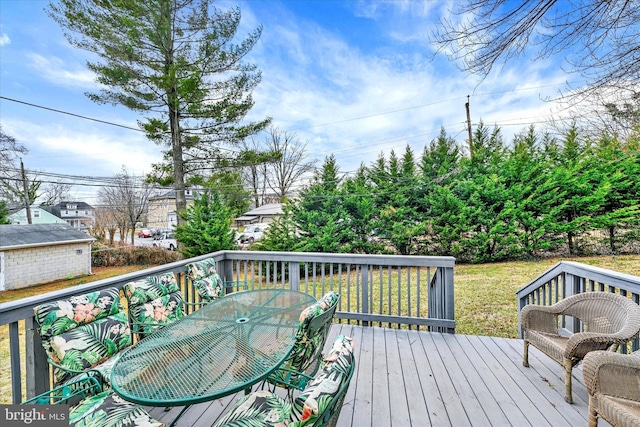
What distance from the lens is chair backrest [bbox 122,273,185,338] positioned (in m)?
2.27

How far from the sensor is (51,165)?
407 inches

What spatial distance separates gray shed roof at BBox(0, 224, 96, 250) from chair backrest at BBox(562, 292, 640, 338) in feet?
51.4

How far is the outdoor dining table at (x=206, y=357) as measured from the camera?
4.22 ft

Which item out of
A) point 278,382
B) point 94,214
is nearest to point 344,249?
point 278,382

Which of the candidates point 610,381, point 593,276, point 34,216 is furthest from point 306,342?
point 34,216

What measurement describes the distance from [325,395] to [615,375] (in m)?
1.85

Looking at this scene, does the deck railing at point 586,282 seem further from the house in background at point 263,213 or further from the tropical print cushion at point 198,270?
the house in background at point 263,213

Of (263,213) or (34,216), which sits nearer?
(263,213)

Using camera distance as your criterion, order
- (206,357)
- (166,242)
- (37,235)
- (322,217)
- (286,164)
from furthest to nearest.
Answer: (286,164) < (166,242) < (37,235) < (322,217) < (206,357)

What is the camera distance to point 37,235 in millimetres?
11484

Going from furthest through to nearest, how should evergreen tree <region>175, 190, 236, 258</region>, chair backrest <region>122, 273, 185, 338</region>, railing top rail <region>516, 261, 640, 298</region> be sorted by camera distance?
evergreen tree <region>175, 190, 236, 258</region>, chair backrest <region>122, 273, 185, 338</region>, railing top rail <region>516, 261, 640, 298</region>

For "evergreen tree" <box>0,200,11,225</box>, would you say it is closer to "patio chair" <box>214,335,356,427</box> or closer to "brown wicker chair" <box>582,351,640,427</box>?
"patio chair" <box>214,335,356,427</box>

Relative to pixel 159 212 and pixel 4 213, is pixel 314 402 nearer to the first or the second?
pixel 4 213

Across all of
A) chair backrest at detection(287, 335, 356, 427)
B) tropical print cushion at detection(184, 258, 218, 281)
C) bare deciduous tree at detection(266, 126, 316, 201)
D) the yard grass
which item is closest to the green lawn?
the yard grass
